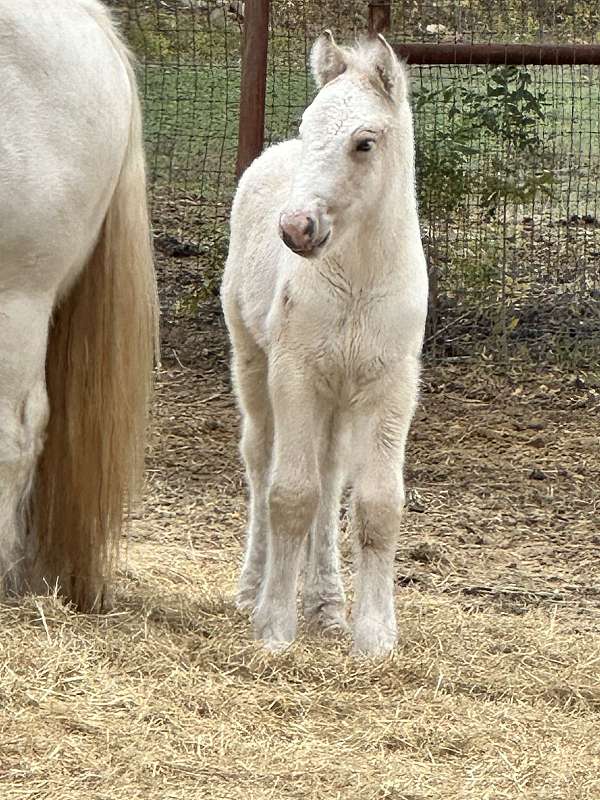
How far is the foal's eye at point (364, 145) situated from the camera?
367cm

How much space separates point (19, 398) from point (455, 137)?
4242 mm

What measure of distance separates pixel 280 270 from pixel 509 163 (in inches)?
151

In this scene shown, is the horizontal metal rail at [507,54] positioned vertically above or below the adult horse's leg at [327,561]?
above

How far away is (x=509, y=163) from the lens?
24.8 feet

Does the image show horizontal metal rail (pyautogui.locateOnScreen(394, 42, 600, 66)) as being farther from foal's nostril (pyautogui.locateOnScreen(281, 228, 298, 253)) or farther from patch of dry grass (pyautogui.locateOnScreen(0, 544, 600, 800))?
foal's nostril (pyautogui.locateOnScreen(281, 228, 298, 253))

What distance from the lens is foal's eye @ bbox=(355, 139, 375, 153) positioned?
3.67m

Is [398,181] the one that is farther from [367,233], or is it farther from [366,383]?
[366,383]

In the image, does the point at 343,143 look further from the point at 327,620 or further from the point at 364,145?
the point at 327,620

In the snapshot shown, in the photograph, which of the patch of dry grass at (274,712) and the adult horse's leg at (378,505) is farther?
the adult horse's leg at (378,505)

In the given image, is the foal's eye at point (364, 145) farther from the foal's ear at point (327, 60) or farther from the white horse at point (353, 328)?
the foal's ear at point (327, 60)

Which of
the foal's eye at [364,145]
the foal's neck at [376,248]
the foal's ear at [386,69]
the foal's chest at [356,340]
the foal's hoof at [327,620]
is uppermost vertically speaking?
the foal's ear at [386,69]

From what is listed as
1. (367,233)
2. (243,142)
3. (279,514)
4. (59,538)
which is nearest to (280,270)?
(367,233)

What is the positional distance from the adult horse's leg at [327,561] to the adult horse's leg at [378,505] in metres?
0.27

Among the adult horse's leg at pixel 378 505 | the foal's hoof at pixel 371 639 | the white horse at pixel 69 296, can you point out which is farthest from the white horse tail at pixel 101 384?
the foal's hoof at pixel 371 639
